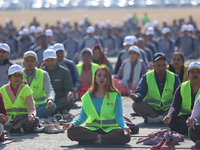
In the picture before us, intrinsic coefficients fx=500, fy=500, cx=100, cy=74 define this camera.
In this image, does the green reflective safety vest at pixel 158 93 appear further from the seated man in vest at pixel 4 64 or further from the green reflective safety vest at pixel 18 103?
the seated man in vest at pixel 4 64

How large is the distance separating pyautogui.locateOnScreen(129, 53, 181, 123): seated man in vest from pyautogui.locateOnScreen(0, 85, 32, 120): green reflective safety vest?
1.84 metres

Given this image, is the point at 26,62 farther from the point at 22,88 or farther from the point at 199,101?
the point at 199,101

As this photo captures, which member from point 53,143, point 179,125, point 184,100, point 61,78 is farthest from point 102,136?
point 61,78

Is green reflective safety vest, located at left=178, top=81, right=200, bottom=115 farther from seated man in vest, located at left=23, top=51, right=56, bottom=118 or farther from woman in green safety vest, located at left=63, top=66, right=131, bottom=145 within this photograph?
seated man in vest, located at left=23, top=51, right=56, bottom=118

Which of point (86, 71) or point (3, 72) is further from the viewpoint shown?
point (86, 71)

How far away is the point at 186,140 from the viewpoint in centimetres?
705

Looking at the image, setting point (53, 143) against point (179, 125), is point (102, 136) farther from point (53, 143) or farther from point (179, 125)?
point (179, 125)

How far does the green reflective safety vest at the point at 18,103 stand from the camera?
776 centimetres

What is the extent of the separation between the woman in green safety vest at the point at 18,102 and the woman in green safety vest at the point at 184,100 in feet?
7.03

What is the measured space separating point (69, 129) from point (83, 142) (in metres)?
0.27

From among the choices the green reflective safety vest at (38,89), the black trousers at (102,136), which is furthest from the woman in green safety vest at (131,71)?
the black trousers at (102,136)

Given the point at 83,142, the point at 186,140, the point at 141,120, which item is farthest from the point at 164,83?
the point at 83,142

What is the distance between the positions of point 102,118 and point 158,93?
1.87 meters

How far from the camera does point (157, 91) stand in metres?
8.45
